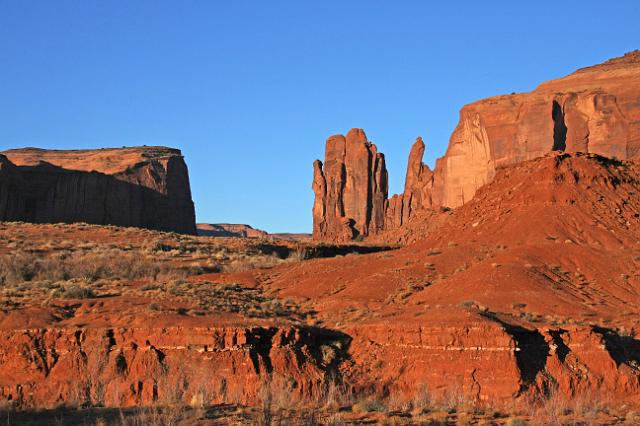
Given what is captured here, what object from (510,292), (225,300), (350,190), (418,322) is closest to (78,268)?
(225,300)

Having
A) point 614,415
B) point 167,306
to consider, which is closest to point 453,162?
point 167,306

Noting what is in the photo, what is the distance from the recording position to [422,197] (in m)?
114

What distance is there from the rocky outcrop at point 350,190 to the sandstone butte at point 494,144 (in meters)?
0.13

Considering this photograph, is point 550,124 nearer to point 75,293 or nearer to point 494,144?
point 494,144

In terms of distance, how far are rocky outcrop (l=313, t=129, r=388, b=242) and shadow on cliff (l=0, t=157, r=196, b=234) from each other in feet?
65.5

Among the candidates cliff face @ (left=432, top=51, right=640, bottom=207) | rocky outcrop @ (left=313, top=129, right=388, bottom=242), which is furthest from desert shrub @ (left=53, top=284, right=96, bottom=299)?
rocky outcrop @ (left=313, top=129, right=388, bottom=242)

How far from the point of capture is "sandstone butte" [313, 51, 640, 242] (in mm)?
73750

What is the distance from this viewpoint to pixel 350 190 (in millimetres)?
122562

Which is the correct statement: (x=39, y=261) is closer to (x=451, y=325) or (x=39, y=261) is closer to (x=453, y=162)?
(x=451, y=325)

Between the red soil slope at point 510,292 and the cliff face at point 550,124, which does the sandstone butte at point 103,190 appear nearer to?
the cliff face at point 550,124

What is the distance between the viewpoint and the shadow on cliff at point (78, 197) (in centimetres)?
10541

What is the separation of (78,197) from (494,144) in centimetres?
5223

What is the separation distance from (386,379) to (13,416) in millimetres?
10371

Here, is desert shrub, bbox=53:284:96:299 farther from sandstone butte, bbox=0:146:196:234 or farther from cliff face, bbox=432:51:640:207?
sandstone butte, bbox=0:146:196:234
